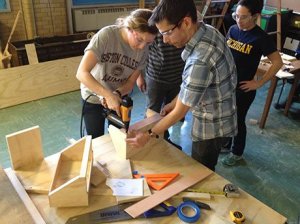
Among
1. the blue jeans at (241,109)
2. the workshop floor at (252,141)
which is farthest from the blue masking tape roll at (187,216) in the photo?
the workshop floor at (252,141)

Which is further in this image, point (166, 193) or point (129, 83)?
point (129, 83)

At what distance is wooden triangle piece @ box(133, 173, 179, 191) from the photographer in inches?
48.8

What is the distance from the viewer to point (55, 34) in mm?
4281

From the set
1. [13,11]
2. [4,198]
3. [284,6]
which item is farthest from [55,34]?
[284,6]

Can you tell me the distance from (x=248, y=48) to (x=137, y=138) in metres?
1.22

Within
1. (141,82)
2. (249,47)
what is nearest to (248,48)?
(249,47)

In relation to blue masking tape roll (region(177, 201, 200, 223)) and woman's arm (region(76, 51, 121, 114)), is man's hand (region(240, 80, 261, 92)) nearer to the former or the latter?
woman's arm (region(76, 51, 121, 114))

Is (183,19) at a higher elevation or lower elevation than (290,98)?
higher

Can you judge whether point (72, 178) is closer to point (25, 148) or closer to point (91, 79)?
point (25, 148)

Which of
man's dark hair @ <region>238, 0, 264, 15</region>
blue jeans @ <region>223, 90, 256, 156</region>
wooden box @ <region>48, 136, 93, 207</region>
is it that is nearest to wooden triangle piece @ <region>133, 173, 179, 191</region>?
wooden box @ <region>48, 136, 93, 207</region>

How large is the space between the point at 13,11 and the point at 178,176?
356 centimetres

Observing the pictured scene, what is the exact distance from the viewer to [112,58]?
1.67m

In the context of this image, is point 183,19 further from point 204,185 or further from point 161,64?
point 161,64

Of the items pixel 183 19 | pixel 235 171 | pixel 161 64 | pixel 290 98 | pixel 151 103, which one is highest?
pixel 183 19
